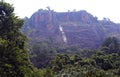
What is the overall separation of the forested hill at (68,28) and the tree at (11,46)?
213ft

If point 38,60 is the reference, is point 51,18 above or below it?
above

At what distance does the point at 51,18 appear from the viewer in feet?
338

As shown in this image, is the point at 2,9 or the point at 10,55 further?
the point at 2,9

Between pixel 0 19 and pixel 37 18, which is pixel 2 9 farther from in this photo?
pixel 37 18

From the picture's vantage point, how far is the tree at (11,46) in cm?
1714

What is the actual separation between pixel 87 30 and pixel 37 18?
16.8 m

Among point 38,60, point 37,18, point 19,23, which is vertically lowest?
point 38,60

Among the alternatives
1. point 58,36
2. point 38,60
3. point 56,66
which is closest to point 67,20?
point 58,36

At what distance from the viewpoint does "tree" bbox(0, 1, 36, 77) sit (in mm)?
17141

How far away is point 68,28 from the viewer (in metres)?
99.1

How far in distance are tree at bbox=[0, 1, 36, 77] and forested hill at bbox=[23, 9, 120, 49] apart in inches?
2556

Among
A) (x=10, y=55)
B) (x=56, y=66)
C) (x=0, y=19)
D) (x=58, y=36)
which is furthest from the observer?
(x=58, y=36)

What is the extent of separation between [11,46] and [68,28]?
268ft

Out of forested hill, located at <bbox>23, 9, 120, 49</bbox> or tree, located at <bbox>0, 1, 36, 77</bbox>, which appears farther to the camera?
forested hill, located at <bbox>23, 9, 120, 49</bbox>
